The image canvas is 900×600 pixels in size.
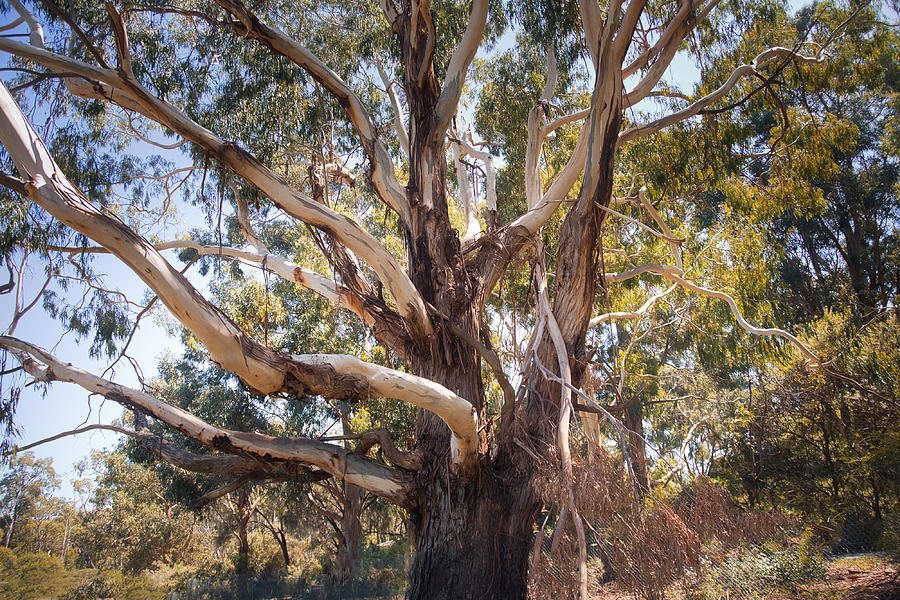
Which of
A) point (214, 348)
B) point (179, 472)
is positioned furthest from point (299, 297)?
point (214, 348)

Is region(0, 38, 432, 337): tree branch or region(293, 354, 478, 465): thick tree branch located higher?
region(0, 38, 432, 337): tree branch

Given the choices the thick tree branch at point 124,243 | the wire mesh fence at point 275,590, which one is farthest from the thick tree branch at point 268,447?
the wire mesh fence at point 275,590

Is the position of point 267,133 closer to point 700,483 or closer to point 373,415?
point 373,415

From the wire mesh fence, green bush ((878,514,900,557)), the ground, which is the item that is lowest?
the wire mesh fence

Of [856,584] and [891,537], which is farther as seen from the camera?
[891,537]

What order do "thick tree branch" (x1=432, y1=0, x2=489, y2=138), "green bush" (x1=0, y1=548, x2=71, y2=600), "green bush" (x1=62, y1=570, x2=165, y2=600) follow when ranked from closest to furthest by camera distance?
"thick tree branch" (x1=432, y1=0, x2=489, y2=138) → "green bush" (x1=0, y1=548, x2=71, y2=600) → "green bush" (x1=62, y1=570, x2=165, y2=600)

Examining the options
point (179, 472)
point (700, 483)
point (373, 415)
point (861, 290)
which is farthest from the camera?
point (861, 290)

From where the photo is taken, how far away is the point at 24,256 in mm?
5574

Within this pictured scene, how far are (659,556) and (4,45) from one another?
4742 millimetres

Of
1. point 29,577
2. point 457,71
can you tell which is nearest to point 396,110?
point 457,71

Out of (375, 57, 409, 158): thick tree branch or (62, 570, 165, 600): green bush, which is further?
(62, 570, 165, 600): green bush

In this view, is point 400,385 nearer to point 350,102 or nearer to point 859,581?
point 350,102

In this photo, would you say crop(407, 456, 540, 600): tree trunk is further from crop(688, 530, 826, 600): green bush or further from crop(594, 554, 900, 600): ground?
crop(688, 530, 826, 600): green bush

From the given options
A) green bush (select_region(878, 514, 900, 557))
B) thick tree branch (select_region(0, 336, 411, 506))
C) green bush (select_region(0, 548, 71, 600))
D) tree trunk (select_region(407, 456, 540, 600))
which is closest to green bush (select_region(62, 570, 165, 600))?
green bush (select_region(0, 548, 71, 600))
